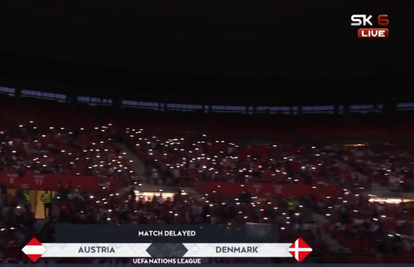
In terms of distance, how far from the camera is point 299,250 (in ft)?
40.6

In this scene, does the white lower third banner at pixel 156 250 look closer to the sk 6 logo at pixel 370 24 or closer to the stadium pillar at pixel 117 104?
the sk 6 logo at pixel 370 24

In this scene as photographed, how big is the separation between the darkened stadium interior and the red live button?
1.44 ft

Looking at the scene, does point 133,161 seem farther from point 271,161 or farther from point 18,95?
point 18,95

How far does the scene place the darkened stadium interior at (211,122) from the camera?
548 inches

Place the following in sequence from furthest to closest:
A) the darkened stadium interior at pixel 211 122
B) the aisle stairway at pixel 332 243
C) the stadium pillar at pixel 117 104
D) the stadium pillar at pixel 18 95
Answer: the stadium pillar at pixel 117 104 → the stadium pillar at pixel 18 95 → the darkened stadium interior at pixel 211 122 → the aisle stairway at pixel 332 243

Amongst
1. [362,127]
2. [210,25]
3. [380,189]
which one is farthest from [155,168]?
[362,127]

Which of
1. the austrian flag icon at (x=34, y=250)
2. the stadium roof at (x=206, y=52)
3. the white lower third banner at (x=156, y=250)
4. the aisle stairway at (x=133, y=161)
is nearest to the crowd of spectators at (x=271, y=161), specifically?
the aisle stairway at (x=133, y=161)

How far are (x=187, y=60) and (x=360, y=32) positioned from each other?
295 inches

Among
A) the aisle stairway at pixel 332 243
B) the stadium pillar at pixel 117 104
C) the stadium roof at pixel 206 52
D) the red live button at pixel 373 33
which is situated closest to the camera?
the aisle stairway at pixel 332 243

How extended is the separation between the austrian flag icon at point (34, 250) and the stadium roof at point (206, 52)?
9627 mm

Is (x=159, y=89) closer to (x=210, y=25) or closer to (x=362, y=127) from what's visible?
(x=210, y=25)

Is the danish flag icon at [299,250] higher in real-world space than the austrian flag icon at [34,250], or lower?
lower

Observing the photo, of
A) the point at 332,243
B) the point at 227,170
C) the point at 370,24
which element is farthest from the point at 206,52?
the point at 332,243

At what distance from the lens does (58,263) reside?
1117 cm
